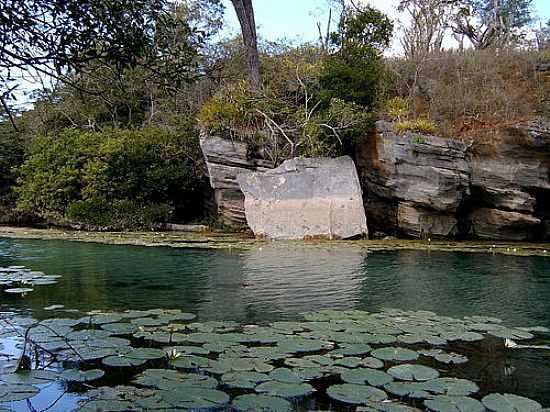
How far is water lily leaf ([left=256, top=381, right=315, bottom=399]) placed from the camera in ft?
12.2

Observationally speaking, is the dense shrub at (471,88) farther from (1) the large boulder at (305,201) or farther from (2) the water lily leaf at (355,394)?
(2) the water lily leaf at (355,394)

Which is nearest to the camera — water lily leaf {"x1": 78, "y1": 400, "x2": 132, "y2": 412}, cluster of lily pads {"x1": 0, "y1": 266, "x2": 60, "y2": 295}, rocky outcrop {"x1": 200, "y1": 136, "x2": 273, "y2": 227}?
water lily leaf {"x1": 78, "y1": 400, "x2": 132, "y2": 412}

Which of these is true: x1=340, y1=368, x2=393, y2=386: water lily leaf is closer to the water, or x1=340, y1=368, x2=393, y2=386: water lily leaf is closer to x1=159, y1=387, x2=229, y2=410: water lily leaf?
x1=159, y1=387, x2=229, y2=410: water lily leaf

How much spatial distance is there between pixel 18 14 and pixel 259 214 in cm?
1228

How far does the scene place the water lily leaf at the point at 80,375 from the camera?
4004 mm

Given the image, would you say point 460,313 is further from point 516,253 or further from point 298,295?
point 516,253

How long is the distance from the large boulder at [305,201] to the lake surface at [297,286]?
2.02 meters

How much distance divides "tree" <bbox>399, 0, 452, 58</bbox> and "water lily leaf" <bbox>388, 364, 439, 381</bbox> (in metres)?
15.4

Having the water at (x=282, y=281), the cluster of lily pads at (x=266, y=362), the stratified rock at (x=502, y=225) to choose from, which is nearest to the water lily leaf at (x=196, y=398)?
the cluster of lily pads at (x=266, y=362)

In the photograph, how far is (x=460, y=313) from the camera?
6.52 meters

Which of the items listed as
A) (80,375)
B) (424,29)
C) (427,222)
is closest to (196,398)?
(80,375)

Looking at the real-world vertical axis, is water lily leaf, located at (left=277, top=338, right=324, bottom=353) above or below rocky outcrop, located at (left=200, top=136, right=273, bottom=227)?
below

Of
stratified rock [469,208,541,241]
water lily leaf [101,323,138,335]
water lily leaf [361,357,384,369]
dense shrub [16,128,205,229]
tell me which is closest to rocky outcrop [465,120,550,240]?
stratified rock [469,208,541,241]

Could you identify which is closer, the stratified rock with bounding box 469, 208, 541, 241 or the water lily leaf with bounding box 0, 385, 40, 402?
the water lily leaf with bounding box 0, 385, 40, 402
